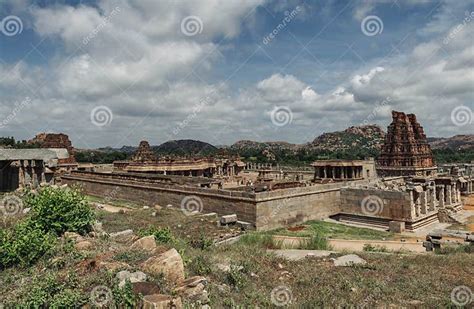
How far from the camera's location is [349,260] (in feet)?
31.6

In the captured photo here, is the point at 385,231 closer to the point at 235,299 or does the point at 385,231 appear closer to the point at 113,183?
the point at 235,299

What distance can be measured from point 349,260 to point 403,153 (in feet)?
125

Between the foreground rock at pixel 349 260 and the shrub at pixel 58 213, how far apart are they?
24.0 feet

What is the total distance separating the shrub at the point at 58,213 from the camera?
32.1 ft

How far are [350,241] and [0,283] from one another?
41.2 ft

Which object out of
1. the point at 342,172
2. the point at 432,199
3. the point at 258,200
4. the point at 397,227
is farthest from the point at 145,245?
the point at 342,172

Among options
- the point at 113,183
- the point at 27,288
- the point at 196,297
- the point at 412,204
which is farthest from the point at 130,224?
the point at 412,204

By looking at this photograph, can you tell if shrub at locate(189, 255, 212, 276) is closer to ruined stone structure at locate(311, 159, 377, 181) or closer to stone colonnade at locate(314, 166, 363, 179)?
ruined stone structure at locate(311, 159, 377, 181)

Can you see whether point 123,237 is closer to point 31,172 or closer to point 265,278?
point 265,278

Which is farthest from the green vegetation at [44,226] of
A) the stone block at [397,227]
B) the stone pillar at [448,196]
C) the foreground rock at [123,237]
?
the stone pillar at [448,196]

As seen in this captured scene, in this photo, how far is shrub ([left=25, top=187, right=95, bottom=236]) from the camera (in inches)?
385

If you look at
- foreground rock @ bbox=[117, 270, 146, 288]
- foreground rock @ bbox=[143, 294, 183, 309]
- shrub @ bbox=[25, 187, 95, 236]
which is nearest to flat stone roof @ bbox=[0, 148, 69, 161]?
shrub @ bbox=[25, 187, 95, 236]

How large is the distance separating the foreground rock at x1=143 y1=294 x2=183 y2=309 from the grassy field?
20.3 inches

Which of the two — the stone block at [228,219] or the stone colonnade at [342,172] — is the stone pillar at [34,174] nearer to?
the stone block at [228,219]
